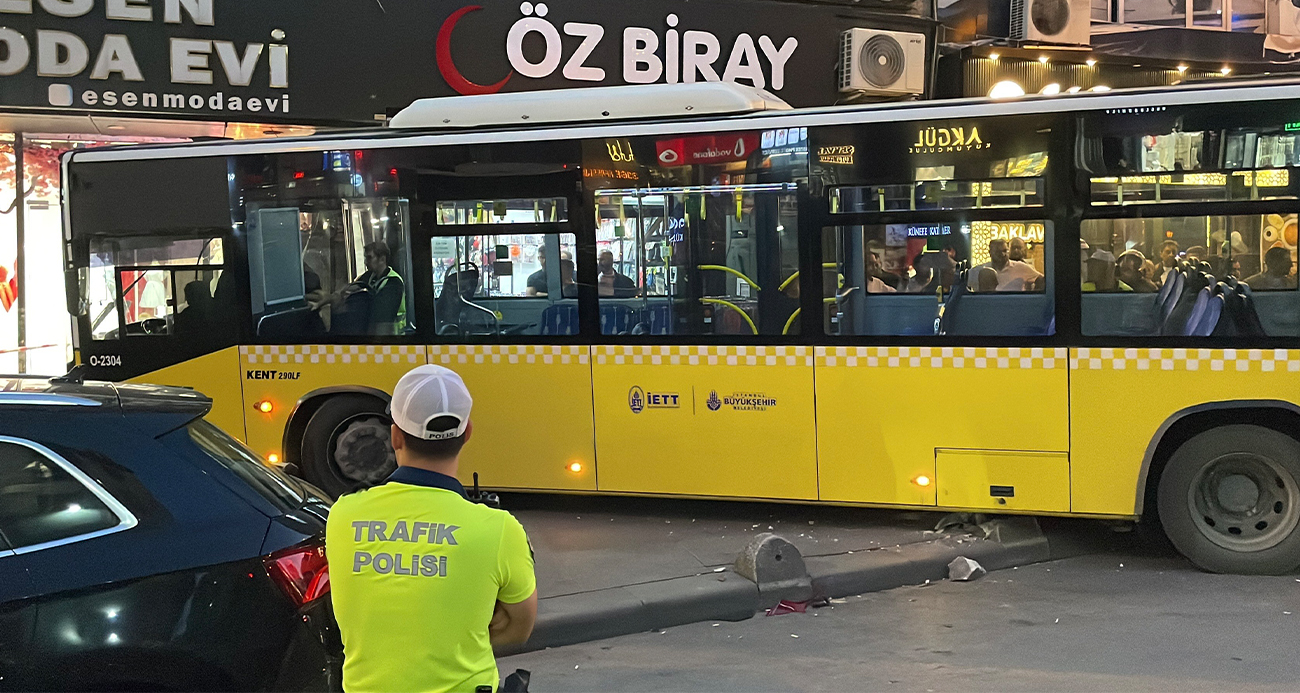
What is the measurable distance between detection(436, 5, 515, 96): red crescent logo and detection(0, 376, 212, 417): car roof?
9552 millimetres

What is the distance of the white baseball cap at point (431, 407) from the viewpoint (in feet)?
8.75

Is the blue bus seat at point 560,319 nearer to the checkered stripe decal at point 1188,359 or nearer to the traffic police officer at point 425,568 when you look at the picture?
the checkered stripe decal at point 1188,359

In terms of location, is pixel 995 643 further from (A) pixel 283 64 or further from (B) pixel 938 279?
(A) pixel 283 64

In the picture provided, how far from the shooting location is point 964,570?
7422 millimetres

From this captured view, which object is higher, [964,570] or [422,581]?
[422,581]

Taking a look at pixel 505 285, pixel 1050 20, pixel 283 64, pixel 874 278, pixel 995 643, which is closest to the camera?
pixel 995 643

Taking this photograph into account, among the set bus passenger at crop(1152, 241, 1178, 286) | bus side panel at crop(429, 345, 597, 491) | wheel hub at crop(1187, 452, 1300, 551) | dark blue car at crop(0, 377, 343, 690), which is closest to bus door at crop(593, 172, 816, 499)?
bus side panel at crop(429, 345, 597, 491)

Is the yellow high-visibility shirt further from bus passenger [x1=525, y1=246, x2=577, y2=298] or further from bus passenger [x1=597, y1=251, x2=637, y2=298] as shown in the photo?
bus passenger [x1=525, y1=246, x2=577, y2=298]

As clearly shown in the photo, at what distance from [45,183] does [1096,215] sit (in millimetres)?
10416

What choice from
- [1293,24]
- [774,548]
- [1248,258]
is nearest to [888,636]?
[774,548]

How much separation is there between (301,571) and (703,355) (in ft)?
15.9

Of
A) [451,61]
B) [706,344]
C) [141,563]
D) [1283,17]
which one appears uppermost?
[1283,17]

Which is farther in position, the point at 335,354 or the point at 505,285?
the point at 335,354

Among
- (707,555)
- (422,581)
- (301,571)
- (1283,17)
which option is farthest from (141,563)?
(1283,17)
